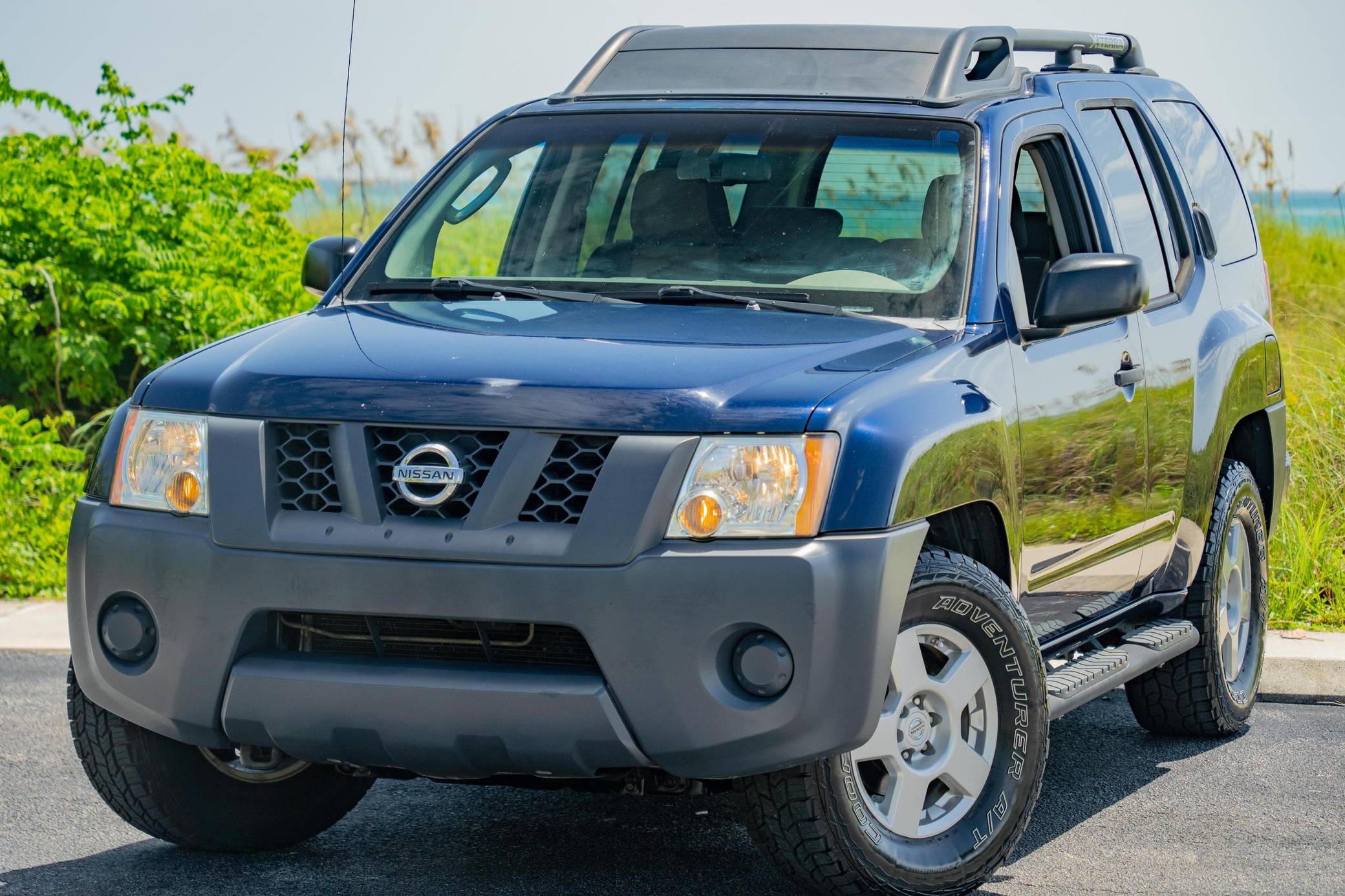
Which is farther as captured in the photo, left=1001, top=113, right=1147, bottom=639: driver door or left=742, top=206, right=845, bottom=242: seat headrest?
left=742, top=206, right=845, bottom=242: seat headrest

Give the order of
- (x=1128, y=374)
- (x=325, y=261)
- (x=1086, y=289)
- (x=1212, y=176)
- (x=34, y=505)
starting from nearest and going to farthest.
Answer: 1. (x=1086, y=289)
2. (x=1128, y=374)
3. (x=325, y=261)
4. (x=1212, y=176)
5. (x=34, y=505)

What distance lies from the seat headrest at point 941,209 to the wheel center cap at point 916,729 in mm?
1275

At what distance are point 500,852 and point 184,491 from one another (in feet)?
4.41

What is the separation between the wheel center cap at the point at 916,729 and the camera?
4070mm

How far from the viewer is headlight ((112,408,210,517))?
13.1 feet

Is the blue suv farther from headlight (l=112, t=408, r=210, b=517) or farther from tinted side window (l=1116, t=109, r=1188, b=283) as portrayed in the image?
tinted side window (l=1116, t=109, r=1188, b=283)

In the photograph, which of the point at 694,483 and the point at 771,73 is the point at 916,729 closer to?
the point at 694,483

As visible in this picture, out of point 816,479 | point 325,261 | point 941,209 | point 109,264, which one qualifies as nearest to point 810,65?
point 941,209

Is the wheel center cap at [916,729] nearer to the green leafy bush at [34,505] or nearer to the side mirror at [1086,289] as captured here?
the side mirror at [1086,289]

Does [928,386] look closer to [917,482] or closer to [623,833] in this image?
[917,482]

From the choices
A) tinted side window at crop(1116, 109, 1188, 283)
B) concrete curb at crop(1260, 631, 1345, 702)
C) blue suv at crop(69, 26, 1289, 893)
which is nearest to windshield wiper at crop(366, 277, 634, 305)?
blue suv at crop(69, 26, 1289, 893)

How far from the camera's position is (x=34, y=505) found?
8.59m

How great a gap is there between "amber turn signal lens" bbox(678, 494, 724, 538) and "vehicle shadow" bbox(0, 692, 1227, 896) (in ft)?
3.74

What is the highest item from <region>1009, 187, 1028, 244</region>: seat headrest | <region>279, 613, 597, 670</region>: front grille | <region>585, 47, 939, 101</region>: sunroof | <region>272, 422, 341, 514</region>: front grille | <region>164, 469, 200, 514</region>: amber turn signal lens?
<region>585, 47, 939, 101</region>: sunroof
